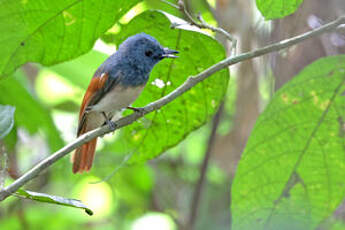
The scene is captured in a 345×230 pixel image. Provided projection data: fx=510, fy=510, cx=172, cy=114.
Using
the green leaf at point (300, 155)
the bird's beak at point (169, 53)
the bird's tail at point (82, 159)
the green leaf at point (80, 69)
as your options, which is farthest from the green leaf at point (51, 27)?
the bird's tail at point (82, 159)

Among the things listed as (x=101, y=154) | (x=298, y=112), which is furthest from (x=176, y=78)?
(x=101, y=154)

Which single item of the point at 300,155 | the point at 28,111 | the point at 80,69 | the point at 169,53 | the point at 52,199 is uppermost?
the point at 80,69

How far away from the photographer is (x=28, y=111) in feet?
9.07

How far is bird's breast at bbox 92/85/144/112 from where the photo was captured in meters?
2.49

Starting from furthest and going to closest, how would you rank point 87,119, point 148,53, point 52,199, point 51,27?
point 87,119 < point 148,53 < point 51,27 < point 52,199

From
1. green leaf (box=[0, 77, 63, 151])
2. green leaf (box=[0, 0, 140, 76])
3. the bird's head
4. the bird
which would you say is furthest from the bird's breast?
green leaf (box=[0, 0, 140, 76])

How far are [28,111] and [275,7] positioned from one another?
1565mm

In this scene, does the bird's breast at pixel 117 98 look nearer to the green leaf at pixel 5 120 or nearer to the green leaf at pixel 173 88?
the green leaf at pixel 173 88

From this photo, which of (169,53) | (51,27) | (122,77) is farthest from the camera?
(122,77)

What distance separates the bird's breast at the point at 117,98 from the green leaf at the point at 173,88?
203 mm

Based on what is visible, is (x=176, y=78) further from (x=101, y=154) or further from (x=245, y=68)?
(x=101, y=154)

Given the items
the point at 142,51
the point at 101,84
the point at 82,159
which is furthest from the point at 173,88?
the point at 82,159

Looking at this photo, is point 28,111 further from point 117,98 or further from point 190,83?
point 190,83

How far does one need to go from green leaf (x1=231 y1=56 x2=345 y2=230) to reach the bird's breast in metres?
0.72
